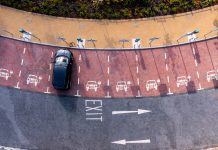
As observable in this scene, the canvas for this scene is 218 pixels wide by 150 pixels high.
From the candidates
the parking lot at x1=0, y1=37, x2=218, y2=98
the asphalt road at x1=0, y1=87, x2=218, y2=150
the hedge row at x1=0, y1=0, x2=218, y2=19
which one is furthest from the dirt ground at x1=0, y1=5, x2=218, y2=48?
the asphalt road at x1=0, y1=87, x2=218, y2=150

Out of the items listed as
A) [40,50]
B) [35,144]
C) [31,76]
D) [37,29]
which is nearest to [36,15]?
[37,29]

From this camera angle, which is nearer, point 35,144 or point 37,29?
point 35,144

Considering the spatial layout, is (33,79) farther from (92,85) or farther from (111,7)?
(111,7)

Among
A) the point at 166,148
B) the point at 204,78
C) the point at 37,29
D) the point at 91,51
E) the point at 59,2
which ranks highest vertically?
the point at 59,2

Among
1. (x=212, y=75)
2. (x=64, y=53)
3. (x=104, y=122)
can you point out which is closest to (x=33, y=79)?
(x=64, y=53)

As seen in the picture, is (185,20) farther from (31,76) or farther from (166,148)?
(31,76)

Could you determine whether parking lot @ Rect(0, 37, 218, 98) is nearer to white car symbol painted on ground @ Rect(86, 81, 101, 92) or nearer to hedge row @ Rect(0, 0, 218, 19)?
white car symbol painted on ground @ Rect(86, 81, 101, 92)
